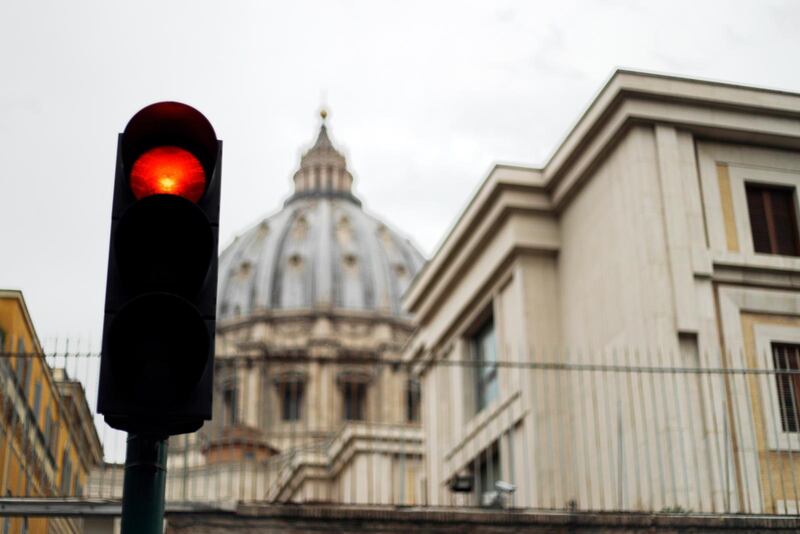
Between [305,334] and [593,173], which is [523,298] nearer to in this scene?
[593,173]

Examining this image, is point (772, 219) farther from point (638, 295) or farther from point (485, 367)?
point (485, 367)

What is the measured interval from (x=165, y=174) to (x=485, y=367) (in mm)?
24412

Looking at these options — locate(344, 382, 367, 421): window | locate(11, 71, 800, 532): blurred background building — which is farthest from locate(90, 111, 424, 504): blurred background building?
locate(11, 71, 800, 532): blurred background building

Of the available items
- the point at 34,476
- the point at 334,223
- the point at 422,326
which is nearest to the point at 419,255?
the point at 334,223

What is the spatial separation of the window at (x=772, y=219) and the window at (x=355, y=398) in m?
74.6

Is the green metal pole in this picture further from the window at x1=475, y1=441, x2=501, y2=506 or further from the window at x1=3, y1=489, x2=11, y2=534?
the window at x1=475, y1=441, x2=501, y2=506

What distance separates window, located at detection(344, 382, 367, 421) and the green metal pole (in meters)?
94.4

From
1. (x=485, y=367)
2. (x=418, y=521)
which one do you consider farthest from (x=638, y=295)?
(x=418, y=521)

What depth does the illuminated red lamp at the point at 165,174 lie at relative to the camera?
4.43 m

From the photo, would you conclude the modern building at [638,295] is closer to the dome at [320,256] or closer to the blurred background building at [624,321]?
the blurred background building at [624,321]

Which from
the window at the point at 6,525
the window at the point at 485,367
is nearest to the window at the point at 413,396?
the window at the point at 485,367

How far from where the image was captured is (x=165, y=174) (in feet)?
14.6

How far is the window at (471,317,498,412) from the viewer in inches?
1108

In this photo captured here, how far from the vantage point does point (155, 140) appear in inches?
175
